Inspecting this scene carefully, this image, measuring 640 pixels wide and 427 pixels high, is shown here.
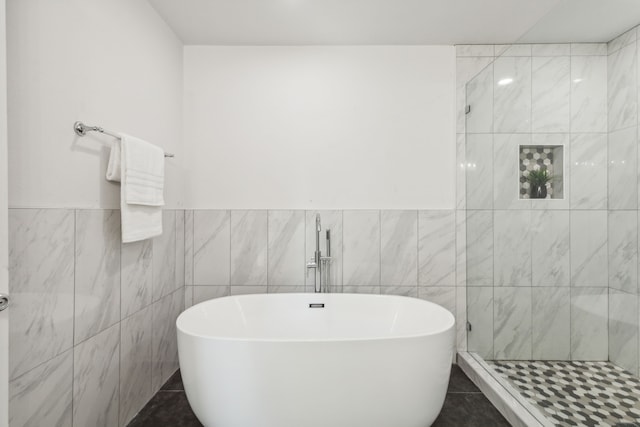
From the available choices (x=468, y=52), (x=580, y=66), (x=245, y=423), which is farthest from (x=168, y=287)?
(x=468, y=52)

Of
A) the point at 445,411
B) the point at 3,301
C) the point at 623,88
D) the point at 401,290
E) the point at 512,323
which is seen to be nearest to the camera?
the point at 3,301

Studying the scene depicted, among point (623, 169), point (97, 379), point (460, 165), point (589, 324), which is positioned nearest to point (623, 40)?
point (623, 169)

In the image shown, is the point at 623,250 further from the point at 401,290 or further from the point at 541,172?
the point at 401,290

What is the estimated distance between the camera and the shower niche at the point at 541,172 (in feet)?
5.08

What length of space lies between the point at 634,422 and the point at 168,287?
96.7 inches

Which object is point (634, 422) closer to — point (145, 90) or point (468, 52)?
point (468, 52)

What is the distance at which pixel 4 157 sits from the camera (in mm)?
896

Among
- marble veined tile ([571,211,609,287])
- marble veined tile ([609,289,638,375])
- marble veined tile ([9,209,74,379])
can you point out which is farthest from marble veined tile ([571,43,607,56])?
marble veined tile ([9,209,74,379])

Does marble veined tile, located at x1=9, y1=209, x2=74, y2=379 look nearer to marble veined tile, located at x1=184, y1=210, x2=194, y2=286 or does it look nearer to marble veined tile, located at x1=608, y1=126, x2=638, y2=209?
marble veined tile, located at x1=184, y1=210, x2=194, y2=286

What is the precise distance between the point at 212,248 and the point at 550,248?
2.16 meters

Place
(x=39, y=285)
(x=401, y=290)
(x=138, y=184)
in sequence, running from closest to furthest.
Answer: (x=39, y=285), (x=138, y=184), (x=401, y=290)

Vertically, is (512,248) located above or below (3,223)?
below

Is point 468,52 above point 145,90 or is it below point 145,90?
above

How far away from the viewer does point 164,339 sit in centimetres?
208
